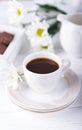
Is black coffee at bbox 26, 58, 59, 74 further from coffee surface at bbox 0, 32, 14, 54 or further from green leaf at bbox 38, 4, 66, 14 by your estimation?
green leaf at bbox 38, 4, 66, 14

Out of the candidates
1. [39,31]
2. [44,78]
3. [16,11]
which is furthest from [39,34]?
[44,78]

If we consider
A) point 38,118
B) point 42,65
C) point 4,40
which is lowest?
point 38,118

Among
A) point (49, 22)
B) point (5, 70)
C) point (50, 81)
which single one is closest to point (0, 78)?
point (5, 70)

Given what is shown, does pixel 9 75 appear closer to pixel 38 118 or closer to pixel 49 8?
pixel 38 118

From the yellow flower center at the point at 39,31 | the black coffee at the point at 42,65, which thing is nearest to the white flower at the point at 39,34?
the yellow flower center at the point at 39,31

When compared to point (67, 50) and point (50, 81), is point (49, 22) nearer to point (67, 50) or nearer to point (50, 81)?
point (67, 50)
